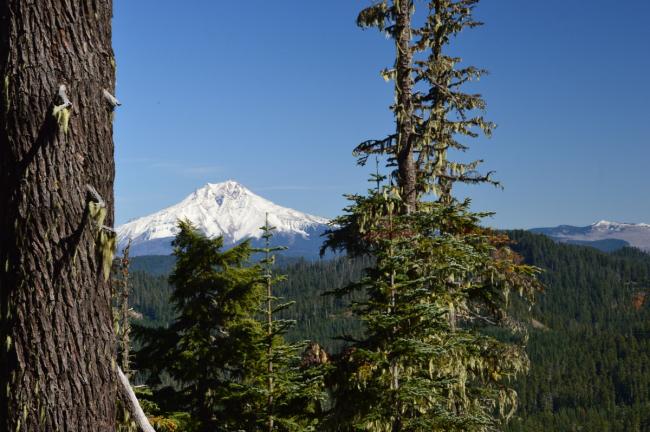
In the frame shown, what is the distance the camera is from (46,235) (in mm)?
3336

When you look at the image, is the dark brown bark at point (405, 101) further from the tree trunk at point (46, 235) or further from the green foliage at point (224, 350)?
the tree trunk at point (46, 235)

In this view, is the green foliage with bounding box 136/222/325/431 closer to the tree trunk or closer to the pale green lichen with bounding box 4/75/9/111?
the tree trunk

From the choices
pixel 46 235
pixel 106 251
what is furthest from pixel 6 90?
pixel 106 251

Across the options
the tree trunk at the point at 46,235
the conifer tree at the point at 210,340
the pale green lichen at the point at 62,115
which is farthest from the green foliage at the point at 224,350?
the pale green lichen at the point at 62,115

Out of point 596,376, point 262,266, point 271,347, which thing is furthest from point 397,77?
point 596,376

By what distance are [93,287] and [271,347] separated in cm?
1109

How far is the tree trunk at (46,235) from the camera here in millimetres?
3303

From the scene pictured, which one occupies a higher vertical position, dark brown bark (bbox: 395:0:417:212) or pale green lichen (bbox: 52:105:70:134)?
Answer: dark brown bark (bbox: 395:0:417:212)

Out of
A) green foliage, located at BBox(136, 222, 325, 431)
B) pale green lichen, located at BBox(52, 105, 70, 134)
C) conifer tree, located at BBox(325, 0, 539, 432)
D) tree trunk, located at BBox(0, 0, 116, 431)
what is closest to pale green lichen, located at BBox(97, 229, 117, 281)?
tree trunk, located at BBox(0, 0, 116, 431)

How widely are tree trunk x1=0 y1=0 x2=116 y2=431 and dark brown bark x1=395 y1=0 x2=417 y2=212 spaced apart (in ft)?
36.4

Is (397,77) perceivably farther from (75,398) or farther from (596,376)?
(596,376)

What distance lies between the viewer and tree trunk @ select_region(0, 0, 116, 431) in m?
3.30

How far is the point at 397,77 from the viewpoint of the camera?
14.2m

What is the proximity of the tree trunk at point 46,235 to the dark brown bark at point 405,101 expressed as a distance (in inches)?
436
